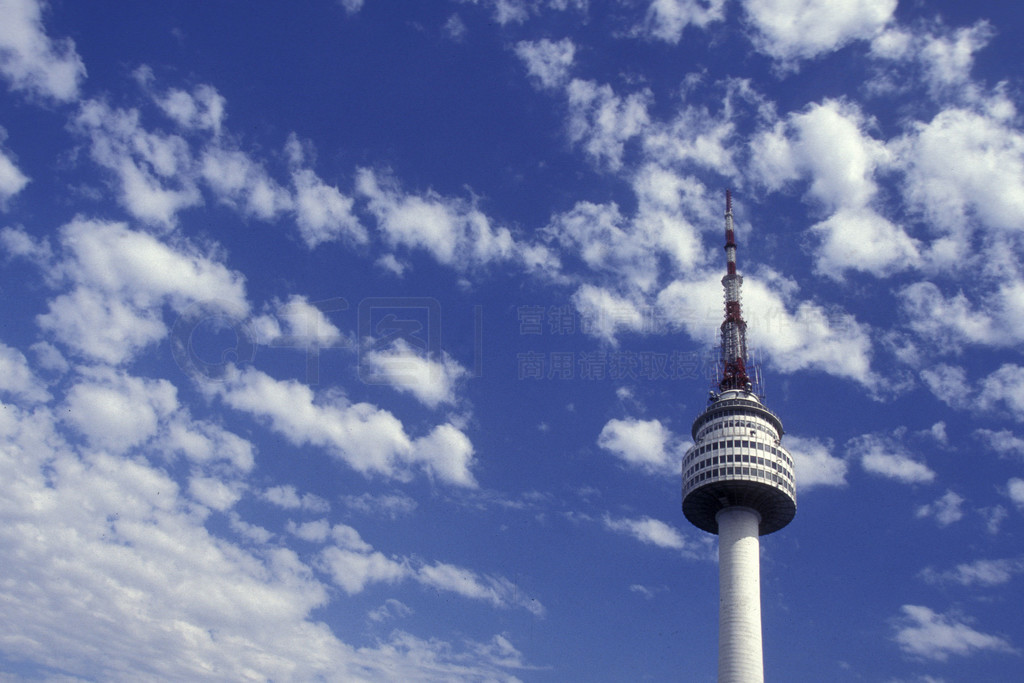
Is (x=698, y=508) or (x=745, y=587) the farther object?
(x=698, y=508)

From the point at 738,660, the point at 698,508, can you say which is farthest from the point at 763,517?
the point at 738,660

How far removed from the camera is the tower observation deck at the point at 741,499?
566ft

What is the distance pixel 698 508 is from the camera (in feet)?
656

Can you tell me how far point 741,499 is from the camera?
189750 mm

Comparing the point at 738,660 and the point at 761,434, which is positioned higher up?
the point at 761,434

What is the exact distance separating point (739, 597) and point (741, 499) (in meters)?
22.7

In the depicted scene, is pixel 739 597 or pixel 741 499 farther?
pixel 741 499

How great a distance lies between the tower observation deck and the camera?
172625 millimetres

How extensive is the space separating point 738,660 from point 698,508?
39.4 metres

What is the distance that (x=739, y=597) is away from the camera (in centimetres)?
17550

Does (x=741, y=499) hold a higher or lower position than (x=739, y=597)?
higher

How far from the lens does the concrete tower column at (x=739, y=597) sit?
6629 inches

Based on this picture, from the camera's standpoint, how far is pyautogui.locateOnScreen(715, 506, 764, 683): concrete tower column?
552 feet

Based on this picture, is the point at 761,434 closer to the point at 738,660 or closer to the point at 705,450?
the point at 705,450
